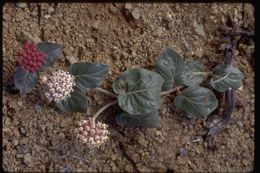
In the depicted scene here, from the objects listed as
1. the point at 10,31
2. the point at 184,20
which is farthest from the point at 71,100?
the point at 184,20

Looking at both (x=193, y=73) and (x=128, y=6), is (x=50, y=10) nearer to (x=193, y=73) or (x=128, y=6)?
(x=128, y=6)

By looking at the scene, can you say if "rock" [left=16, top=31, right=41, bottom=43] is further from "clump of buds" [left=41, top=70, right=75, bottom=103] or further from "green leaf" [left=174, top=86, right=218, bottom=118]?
"green leaf" [left=174, top=86, right=218, bottom=118]

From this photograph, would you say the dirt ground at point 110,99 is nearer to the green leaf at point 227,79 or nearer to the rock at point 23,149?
the rock at point 23,149

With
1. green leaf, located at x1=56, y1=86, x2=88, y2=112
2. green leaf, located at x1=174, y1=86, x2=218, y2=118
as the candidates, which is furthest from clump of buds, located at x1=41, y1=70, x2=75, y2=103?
green leaf, located at x1=174, y1=86, x2=218, y2=118

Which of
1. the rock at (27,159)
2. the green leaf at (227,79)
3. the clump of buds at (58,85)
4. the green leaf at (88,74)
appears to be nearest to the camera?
the clump of buds at (58,85)

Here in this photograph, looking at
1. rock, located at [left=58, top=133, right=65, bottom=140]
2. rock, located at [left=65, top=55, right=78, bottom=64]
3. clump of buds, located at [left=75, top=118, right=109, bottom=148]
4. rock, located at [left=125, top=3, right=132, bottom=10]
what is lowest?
rock, located at [left=58, top=133, right=65, bottom=140]

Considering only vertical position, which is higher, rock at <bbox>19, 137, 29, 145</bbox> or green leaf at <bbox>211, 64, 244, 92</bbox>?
green leaf at <bbox>211, 64, 244, 92</bbox>

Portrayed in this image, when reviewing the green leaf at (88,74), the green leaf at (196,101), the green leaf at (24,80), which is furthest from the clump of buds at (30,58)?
the green leaf at (196,101)
